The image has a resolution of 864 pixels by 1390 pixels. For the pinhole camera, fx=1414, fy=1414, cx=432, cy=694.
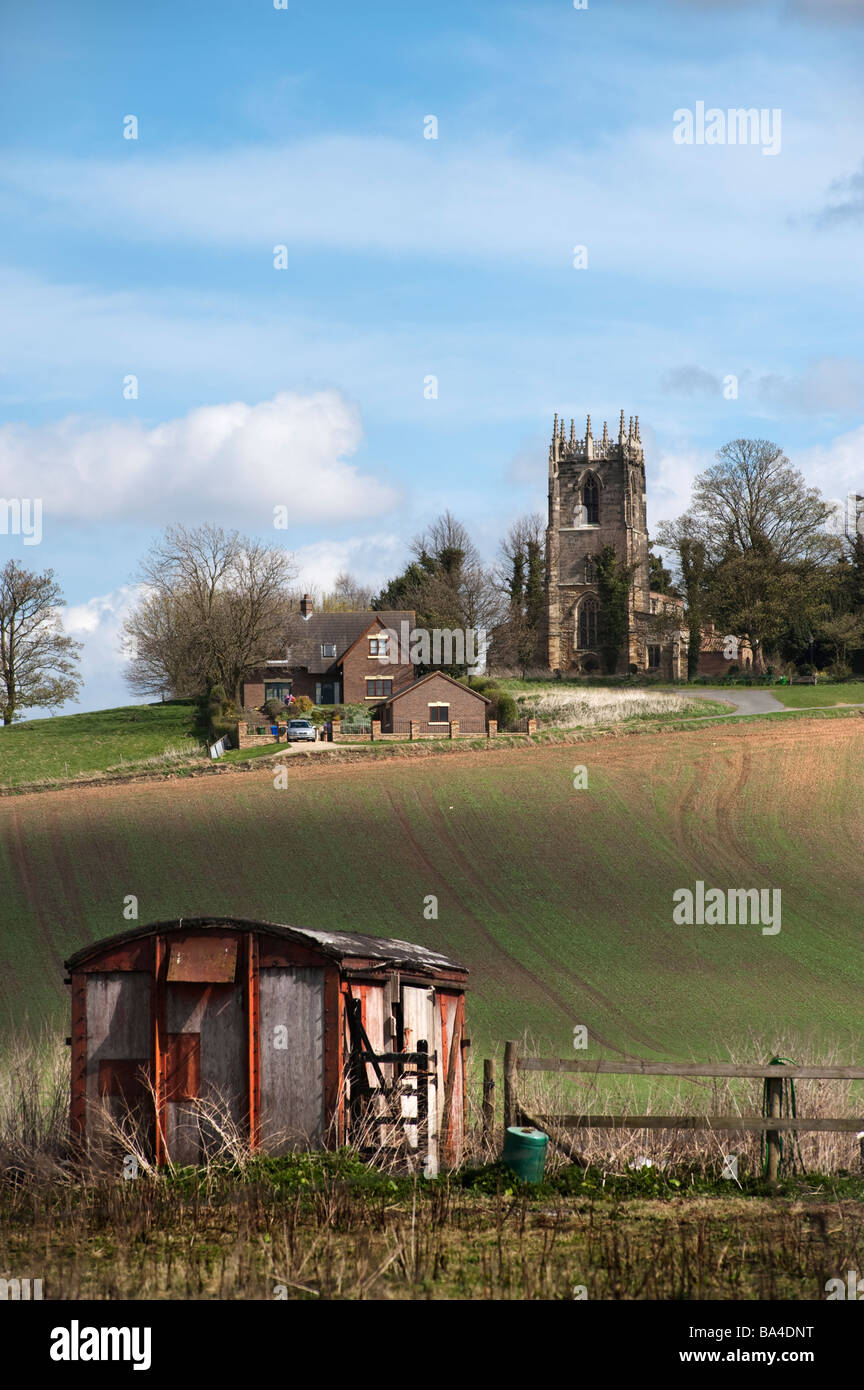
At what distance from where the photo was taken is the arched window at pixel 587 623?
10188cm

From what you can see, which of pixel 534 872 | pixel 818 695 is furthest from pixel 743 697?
pixel 534 872

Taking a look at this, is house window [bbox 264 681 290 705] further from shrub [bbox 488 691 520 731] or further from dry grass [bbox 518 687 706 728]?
shrub [bbox 488 691 520 731]

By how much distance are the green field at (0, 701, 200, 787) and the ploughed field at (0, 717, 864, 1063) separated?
1327 cm

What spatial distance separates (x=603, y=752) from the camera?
2293 inches

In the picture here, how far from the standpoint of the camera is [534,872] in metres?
41.5

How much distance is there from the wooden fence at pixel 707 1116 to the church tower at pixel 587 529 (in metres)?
85.1

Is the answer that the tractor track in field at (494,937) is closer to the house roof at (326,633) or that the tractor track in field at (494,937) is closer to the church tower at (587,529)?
the house roof at (326,633)

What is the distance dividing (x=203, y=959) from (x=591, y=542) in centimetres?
9296

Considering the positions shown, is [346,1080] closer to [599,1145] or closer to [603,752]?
[599,1145]

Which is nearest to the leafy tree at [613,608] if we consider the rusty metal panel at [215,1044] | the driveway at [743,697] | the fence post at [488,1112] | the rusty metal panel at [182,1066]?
the driveway at [743,697]

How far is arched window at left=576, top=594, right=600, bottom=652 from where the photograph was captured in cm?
10188

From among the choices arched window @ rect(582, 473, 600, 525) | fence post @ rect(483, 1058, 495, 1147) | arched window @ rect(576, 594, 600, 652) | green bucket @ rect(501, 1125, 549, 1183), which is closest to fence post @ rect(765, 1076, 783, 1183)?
green bucket @ rect(501, 1125, 549, 1183)
